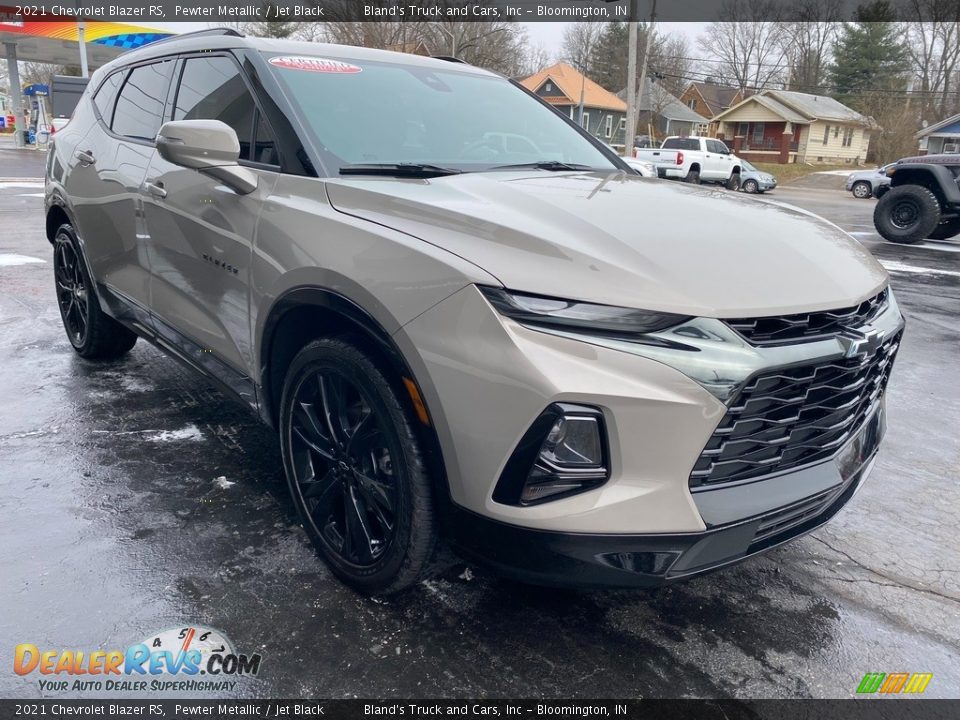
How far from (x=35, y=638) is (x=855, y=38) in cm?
7653

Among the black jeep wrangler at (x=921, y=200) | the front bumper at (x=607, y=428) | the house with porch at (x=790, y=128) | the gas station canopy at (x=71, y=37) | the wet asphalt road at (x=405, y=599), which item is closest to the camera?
the front bumper at (x=607, y=428)

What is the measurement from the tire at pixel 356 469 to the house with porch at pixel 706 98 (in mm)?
76861

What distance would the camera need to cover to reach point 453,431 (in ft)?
6.38

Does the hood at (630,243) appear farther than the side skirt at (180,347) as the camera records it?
No

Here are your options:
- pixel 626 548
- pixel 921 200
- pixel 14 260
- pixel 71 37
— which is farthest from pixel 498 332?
pixel 71 37

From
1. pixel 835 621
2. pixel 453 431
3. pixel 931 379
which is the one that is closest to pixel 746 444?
pixel 453 431

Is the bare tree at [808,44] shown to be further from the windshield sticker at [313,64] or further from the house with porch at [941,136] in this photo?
the windshield sticker at [313,64]

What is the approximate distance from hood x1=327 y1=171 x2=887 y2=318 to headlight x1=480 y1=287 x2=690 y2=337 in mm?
20

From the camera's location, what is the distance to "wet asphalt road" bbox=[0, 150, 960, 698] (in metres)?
2.16

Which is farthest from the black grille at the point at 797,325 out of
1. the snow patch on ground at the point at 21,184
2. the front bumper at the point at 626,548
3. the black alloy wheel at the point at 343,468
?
the snow patch on ground at the point at 21,184

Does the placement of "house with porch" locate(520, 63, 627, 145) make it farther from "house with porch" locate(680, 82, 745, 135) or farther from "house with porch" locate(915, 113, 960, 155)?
"house with porch" locate(915, 113, 960, 155)

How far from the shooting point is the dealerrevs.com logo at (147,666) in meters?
2.08

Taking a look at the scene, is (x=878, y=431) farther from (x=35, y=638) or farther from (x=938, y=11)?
(x=938, y=11)

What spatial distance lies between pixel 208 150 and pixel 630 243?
1501 millimetres
